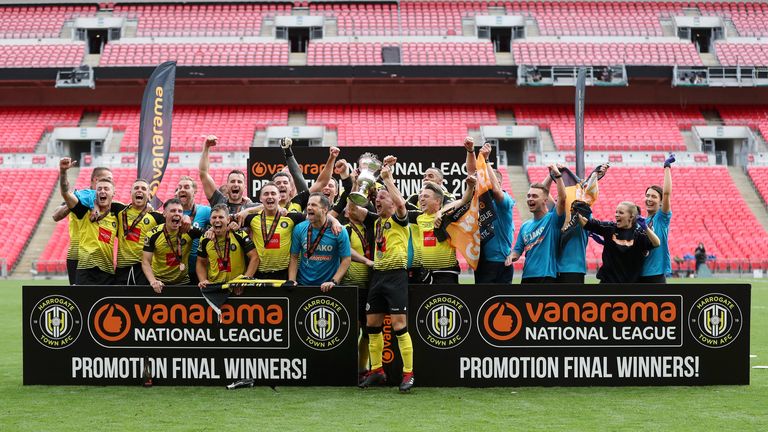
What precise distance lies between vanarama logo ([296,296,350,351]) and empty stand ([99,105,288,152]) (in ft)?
86.9

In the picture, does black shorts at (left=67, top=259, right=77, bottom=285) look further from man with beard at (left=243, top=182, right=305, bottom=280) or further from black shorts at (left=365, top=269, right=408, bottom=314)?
black shorts at (left=365, top=269, right=408, bottom=314)

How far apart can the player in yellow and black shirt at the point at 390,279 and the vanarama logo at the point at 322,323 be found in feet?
0.98

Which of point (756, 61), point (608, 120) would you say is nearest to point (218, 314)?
point (608, 120)

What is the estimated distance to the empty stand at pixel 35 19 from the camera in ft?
131

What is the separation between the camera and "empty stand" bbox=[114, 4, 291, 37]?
Result: 39.7m

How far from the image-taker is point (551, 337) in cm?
845

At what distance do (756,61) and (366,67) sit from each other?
16.6 meters

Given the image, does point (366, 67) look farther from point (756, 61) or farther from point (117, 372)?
point (117, 372)

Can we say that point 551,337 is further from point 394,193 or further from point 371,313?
point 394,193

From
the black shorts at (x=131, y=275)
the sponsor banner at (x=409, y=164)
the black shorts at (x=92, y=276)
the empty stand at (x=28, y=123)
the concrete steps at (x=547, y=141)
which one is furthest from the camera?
the concrete steps at (x=547, y=141)

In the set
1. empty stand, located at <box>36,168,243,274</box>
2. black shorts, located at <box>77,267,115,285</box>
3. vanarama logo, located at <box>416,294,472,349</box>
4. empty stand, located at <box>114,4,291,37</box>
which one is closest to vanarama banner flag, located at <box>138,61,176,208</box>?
black shorts, located at <box>77,267,115,285</box>

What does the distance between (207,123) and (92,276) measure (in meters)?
28.7

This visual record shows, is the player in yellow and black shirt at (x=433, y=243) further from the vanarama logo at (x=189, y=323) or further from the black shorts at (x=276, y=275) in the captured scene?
the vanarama logo at (x=189, y=323)

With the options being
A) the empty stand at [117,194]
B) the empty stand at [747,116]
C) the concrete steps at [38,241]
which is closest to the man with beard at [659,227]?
the empty stand at [117,194]
